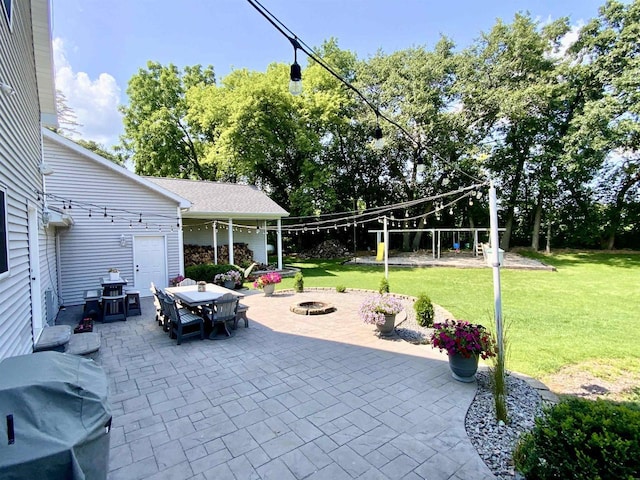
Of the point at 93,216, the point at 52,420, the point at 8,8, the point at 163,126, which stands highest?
the point at 163,126

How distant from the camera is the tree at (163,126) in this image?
23312mm

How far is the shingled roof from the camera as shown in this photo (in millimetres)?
13570

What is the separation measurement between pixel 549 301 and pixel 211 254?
521 inches

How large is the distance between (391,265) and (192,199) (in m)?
11.2

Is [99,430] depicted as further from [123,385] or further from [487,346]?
[487,346]

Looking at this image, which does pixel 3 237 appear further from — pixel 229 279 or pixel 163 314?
pixel 229 279

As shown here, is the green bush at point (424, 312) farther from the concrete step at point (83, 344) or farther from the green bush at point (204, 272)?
the green bush at point (204, 272)

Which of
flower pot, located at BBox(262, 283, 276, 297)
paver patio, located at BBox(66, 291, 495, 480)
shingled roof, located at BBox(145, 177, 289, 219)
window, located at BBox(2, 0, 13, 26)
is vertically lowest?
paver patio, located at BBox(66, 291, 495, 480)

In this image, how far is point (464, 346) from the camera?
4.33 metres

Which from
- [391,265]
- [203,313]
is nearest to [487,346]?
[203,313]

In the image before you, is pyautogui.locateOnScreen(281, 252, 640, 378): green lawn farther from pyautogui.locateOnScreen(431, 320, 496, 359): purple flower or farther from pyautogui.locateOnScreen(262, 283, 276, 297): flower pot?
pyautogui.locateOnScreen(262, 283, 276, 297): flower pot

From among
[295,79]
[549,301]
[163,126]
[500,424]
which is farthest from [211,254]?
[163,126]

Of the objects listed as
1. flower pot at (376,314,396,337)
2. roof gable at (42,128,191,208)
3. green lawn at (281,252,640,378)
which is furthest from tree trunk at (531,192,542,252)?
roof gable at (42,128,191,208)

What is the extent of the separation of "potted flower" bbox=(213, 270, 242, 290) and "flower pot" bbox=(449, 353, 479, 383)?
8.99m
